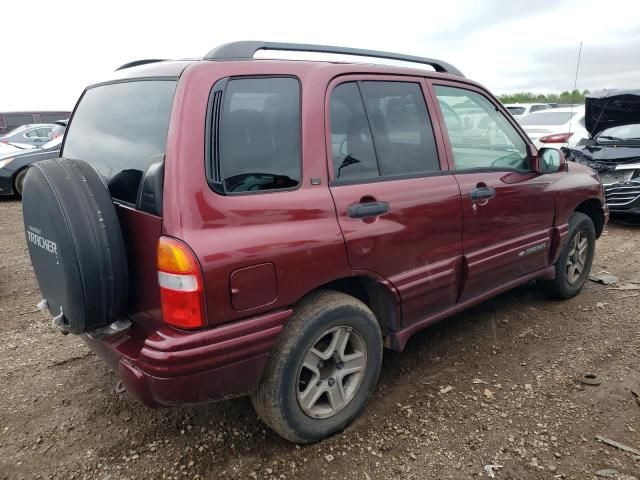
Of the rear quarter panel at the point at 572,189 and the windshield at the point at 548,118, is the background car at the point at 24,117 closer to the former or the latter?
the windshield at the point at 548,118

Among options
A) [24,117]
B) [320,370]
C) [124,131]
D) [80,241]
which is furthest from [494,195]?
[24,117]

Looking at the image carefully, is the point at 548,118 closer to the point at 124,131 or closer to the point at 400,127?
the point at 400,127

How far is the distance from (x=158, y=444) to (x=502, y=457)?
166 centimetres

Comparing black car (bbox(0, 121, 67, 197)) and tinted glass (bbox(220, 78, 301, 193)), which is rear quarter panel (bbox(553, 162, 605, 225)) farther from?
black car (bbox(0, 121, 67, 197))

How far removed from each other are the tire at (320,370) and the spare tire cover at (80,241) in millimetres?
746

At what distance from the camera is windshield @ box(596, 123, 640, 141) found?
290 inches

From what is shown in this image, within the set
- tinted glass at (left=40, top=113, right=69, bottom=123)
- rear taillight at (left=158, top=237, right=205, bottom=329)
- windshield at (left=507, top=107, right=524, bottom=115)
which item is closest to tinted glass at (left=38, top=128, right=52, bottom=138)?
tinted glass at (left=40, top=113, right=69, bottom=123)

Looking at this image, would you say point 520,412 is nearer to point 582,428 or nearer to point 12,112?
point 582,428

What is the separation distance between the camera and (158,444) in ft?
7.97

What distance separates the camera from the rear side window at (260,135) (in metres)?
2.03

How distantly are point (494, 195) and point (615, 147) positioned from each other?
5.27 meters

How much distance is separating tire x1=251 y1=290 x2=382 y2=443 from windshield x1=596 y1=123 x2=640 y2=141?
22.1 ft

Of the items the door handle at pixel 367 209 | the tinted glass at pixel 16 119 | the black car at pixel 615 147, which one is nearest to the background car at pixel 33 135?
the tinted glass at pixel 16 119

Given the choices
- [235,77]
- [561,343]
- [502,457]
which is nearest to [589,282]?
[561,343]
